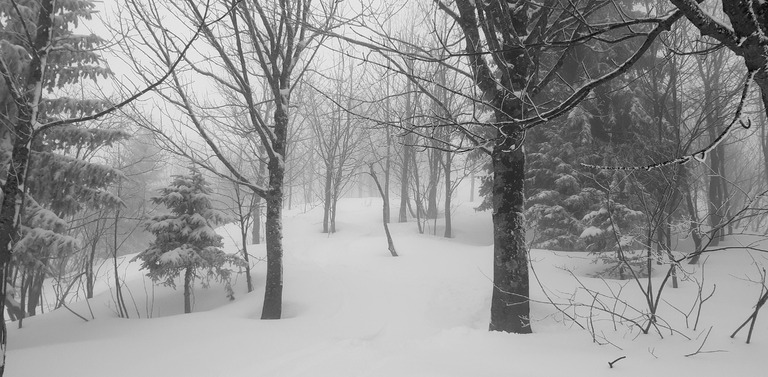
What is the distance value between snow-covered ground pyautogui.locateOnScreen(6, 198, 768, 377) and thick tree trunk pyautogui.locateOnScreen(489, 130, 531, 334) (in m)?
0.34

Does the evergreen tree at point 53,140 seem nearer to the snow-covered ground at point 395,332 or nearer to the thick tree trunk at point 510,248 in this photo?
the snow-covered ground at point 395,332

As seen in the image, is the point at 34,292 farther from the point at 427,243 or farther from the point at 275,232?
the point at 427,243

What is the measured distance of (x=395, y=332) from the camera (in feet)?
18.5

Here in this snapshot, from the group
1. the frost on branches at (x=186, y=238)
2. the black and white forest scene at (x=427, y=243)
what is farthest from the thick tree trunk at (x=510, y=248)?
the frost on branches at (x=186, y=238)

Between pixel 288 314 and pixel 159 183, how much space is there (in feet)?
106

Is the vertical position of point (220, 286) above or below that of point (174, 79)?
below

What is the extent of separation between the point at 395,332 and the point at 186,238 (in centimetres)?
552

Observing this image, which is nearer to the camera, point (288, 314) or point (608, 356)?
point (608, 356)

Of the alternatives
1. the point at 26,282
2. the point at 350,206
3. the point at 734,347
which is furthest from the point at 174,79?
the point at 350,206

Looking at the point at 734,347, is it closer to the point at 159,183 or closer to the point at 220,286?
the point at 220,286

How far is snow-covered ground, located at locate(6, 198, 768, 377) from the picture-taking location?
3.58 m

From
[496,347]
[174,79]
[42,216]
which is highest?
[174,79]

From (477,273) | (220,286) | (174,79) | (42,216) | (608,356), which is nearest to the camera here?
(608,356)

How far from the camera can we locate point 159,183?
33.5 meters
